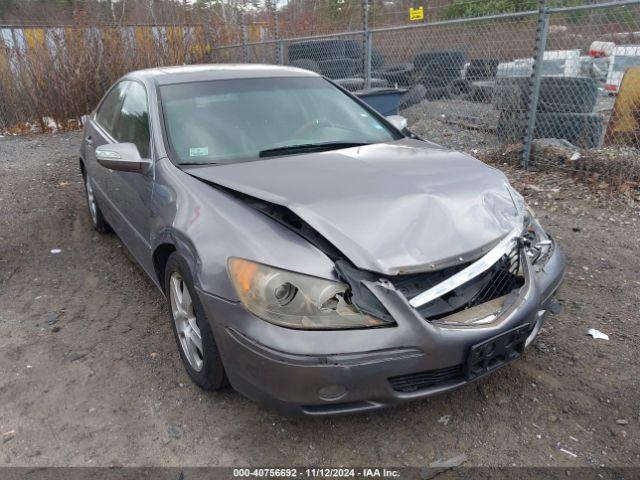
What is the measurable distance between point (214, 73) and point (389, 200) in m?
1.82

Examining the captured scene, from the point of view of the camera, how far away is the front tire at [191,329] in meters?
2.30

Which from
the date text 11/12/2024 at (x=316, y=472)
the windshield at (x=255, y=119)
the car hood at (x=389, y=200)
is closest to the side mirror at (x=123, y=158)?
the windshield at (x=255, y=119)

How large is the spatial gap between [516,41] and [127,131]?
5.08m

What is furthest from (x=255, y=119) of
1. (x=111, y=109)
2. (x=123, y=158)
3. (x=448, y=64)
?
(x=448, y=64)

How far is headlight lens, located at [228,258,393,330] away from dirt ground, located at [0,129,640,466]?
649 millimetres

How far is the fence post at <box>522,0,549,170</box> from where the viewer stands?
5.36 m

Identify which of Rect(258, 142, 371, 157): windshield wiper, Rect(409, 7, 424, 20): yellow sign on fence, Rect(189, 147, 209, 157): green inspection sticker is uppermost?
Rect(409, 7, 424, 20): yellow sign on fence

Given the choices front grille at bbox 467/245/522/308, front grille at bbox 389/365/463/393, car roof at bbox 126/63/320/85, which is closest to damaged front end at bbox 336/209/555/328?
front grille at bbox 467/245/522/308

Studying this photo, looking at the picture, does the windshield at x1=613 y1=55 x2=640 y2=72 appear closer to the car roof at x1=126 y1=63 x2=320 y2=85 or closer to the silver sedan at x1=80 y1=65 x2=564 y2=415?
the car roof at x1=126 y1=63 x2=320 y2=85

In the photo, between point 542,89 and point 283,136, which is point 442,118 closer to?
point 542,89

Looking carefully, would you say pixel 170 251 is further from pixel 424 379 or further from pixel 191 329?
pixel 424 379

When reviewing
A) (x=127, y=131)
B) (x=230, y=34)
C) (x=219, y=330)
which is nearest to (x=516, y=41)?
(x=127, y=131)

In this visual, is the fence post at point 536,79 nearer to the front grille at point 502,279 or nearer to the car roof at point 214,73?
the car roof at point 214,73

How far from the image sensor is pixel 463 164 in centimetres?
284
